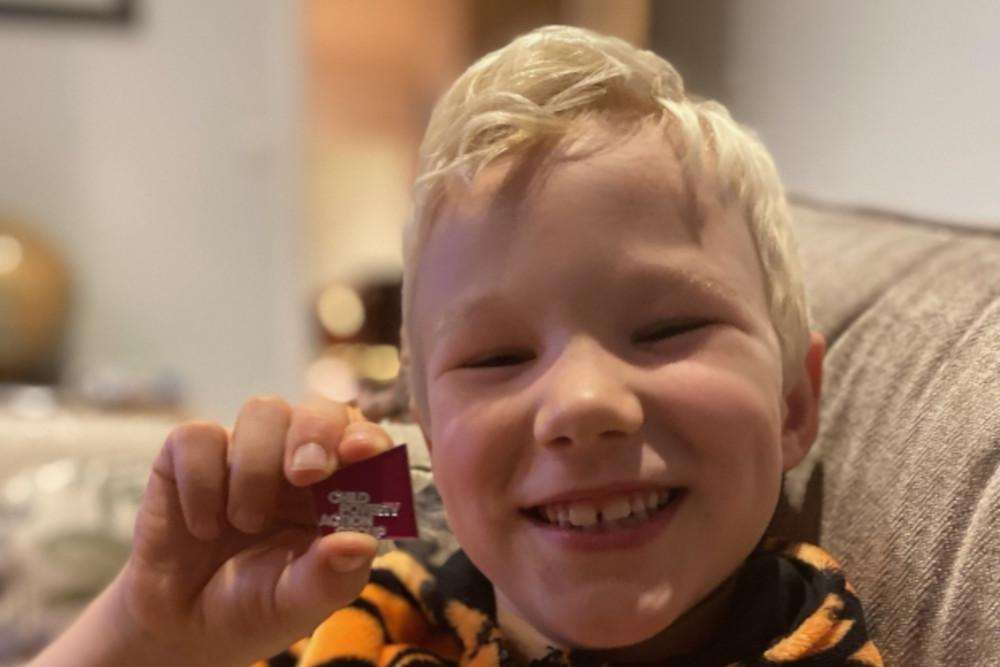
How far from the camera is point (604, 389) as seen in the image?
65 cm

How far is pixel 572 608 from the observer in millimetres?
676

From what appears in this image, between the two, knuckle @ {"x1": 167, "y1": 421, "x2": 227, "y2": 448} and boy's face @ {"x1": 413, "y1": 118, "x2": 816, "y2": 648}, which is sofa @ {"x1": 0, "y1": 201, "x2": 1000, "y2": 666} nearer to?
boy's face @ {"x1": 413, "y1": 118, "x2": 816, "y2": 648}

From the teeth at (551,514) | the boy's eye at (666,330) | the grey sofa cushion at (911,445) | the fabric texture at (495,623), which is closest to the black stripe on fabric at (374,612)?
the fabric texture at (495,623)

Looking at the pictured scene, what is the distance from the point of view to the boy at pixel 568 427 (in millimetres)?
675

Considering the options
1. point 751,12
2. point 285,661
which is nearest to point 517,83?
point 285,661

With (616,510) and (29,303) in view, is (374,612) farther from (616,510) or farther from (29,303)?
(29,303)

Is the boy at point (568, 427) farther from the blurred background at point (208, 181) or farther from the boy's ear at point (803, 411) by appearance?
the blurred background at point (208, 181)

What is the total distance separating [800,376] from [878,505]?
0.11 m

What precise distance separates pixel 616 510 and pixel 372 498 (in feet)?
0.51

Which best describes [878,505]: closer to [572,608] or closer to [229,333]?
[572,608]

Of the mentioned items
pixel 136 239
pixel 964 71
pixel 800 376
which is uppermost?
pixel 964 71

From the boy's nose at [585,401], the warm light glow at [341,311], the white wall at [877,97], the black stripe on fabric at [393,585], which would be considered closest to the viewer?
the boy's nose at [585,401]

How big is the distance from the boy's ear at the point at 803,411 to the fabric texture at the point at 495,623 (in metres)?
0.07

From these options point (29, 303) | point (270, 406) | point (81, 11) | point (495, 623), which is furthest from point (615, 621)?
point (81, 11)
